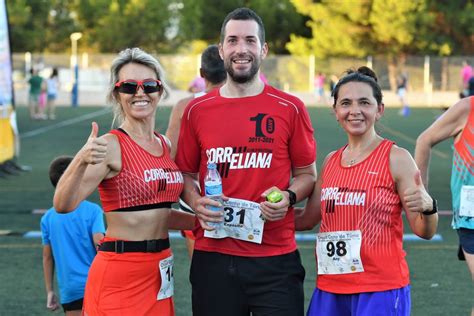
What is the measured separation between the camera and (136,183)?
4449 mm

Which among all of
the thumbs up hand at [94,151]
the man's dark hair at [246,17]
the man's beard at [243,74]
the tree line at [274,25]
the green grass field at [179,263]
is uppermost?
the tree line at [274,25]

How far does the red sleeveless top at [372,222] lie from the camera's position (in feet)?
14.5

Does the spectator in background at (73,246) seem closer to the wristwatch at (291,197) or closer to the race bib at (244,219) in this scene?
the race bib at (244,219)

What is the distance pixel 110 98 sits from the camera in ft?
15.5

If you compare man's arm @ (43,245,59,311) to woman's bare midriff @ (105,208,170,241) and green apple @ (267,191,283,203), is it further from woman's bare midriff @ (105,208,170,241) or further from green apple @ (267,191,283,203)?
green apple @ (267,191,283,203)

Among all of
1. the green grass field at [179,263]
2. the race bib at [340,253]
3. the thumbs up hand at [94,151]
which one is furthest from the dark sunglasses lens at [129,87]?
the green grass field at [179,263]

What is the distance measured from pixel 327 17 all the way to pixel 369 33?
294 centimetres

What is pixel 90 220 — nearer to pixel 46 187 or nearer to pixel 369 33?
pixel 46 187

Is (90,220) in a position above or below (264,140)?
below

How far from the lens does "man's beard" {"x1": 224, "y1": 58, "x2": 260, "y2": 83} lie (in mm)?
4590

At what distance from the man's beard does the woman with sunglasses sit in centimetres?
40

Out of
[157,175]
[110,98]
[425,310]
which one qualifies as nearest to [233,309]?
[157,175]

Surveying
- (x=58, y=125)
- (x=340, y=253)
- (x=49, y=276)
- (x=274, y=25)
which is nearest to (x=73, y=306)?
(x=49, y=276)

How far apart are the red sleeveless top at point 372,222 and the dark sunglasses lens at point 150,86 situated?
39.6 inches
